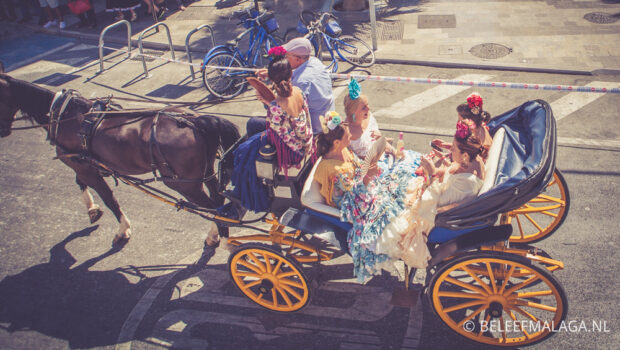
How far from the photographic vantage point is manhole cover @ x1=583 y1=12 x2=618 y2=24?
10180mm

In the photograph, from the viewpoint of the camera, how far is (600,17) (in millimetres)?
10375

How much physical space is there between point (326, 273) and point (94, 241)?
3.23 m

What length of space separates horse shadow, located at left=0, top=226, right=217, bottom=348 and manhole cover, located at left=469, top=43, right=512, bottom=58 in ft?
24.5

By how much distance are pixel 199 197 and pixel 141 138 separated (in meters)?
0.92

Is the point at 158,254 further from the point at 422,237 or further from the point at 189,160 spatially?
the point at 422,237

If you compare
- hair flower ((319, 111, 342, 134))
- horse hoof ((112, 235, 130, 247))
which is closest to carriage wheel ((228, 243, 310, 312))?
hair flower ((319, 111, 342, 134))

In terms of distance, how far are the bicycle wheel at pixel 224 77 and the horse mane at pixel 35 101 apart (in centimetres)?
370

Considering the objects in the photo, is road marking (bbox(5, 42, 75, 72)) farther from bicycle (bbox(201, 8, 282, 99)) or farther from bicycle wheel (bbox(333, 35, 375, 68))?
bicycle wheel (bbox(333, 35, 375, 68))

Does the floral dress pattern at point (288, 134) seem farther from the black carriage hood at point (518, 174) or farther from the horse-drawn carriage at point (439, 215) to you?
the black carriage hood at point (518, 174)

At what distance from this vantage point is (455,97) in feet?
26.3

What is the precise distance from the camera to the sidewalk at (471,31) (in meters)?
9.07

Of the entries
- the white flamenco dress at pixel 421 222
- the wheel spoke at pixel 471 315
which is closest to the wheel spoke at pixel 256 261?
the white flamenco dress at pixel 421 222

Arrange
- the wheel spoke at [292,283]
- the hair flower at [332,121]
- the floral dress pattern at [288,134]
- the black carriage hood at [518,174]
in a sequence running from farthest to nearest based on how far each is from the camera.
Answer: the wheel spoke at [292,283] < the floral dress pattern at [288,134] < the hair flower at [332,121] < the black carriage hood at [518,174]

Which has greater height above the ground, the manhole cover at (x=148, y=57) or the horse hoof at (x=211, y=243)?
the manhole cover at (x=148, y=57)
